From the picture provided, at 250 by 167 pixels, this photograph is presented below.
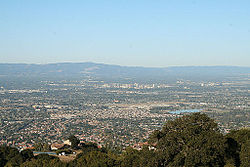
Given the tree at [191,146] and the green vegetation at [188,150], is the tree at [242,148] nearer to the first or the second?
the green vegetation at [188,150]

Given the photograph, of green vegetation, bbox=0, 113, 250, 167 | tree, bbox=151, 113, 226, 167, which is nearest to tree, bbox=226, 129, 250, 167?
green vegetation, bbox=0, 113, 250, 167

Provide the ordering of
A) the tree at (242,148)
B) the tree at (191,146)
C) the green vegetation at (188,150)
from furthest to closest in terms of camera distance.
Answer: the tree at (242,148)
the green vegetation at (188,150)
the tree at (191,146)

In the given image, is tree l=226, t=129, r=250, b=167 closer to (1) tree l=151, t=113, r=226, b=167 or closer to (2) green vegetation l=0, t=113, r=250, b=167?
(2) green vegetation l=0, t=113, r=250, b=167

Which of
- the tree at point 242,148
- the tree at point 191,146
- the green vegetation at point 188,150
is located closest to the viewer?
the tree at point 191,146

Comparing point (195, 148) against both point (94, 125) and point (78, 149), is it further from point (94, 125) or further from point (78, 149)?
point (94, 125)

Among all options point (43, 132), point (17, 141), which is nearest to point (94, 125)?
point (43, 132)

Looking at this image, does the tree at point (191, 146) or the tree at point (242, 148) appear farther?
the tree at point (242, 148)

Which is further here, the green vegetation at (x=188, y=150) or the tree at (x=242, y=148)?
the tree at (x=242, y=148)

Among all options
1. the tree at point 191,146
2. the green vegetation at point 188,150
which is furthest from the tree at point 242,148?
the tree at point 191,146
